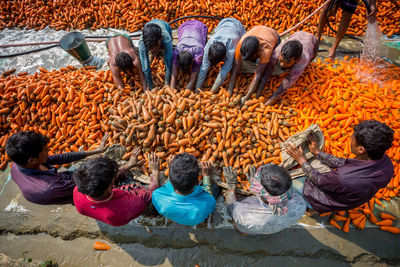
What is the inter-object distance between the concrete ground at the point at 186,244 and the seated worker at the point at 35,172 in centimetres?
87

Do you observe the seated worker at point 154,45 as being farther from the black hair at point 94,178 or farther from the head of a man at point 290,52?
the black hair at point 94,178

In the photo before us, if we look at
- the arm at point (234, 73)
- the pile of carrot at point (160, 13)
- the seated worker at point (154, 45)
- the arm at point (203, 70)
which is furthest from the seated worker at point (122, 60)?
the pile of carrot at point (160, 13)

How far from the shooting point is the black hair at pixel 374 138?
6.26 ft

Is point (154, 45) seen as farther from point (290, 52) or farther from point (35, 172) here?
point (35, 172)

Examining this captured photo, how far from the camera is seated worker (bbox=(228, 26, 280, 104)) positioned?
3.03 m

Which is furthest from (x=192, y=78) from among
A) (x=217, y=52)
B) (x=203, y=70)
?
(x=217, y=52)

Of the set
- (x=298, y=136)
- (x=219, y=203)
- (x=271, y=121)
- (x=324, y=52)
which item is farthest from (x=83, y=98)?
(x=324, y=52)

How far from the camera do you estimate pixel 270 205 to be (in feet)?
6.49

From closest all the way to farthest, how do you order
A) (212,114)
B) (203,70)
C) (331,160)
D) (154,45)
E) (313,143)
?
(331,160) → (313,143) → (212,114) → (154,45) → (203,70)

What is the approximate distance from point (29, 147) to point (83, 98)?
1.65 metres

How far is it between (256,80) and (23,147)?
3.15 metres

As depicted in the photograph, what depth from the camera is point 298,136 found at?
9.58 feet

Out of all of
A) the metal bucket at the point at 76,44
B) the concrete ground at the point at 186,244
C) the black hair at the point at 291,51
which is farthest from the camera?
the metal bucket at the point at 76,44

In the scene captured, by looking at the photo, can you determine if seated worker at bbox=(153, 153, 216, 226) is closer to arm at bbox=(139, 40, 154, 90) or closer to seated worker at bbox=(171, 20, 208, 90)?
seated worker at bbox=(171, 20, 208, 90)
